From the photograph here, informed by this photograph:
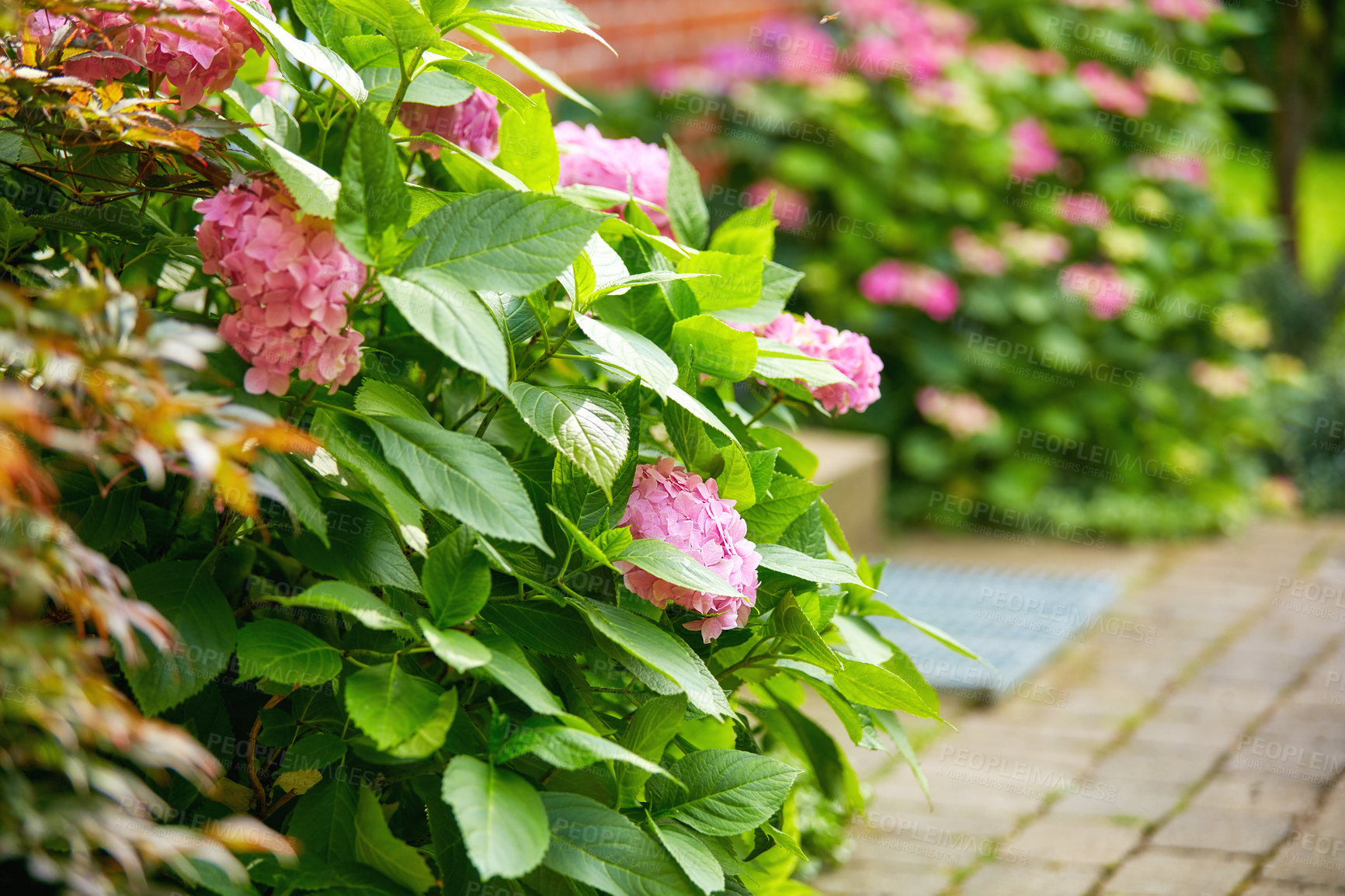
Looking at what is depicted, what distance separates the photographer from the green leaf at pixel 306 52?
3.34ft

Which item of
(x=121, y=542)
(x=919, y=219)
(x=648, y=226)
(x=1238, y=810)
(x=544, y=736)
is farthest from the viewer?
(x=919, y=219)

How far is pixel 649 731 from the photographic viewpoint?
44.8 inches

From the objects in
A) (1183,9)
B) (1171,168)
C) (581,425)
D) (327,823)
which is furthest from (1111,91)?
(327,823)

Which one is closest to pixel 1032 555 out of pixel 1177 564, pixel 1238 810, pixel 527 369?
pixel 1177 564

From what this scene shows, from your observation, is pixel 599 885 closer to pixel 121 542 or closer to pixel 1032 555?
pixel 121 542

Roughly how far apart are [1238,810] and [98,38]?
232 centimetres

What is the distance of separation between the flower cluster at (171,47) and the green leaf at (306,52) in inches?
0.9

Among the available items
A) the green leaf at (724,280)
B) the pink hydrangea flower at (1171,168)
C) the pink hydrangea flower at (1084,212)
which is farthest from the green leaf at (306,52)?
the pink hydrangea flower at (1171,168)

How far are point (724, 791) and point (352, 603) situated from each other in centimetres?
42

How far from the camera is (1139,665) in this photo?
327 centimetres

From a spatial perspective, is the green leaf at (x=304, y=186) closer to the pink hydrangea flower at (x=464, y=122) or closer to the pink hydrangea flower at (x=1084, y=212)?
the pink hydrangea flower at (x=464, y=122)

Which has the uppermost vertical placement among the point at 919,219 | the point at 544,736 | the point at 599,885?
the point at 544,736

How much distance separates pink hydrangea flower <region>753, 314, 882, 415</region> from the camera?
1.43 meters

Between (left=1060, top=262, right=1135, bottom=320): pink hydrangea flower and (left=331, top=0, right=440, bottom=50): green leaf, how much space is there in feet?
13.6
